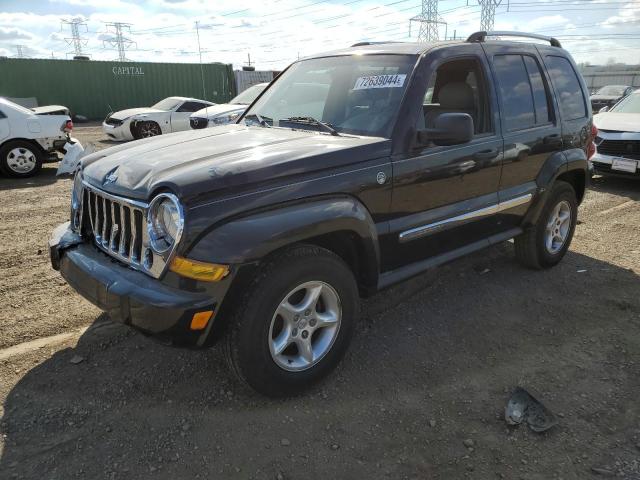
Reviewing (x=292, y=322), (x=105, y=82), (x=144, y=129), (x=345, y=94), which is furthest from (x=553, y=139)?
(x=105, y=82)

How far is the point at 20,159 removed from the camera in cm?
877

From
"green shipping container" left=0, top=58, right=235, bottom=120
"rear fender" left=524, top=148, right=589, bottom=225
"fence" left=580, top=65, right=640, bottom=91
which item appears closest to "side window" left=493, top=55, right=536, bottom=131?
"rear fender" left=524, top=148, right=589, bottom=225

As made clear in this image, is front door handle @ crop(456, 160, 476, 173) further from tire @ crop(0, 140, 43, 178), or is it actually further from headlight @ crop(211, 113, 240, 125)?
tire @ crop(0, 140, 43, 178)

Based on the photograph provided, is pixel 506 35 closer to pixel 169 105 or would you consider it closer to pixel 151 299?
pixel 151 299

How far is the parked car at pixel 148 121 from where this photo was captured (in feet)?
45.4

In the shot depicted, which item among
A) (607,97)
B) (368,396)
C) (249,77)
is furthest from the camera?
(249,77)

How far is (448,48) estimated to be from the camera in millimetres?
3447

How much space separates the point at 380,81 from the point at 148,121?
12072 millimetres

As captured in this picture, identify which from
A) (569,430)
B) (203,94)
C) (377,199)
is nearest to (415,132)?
(377,199)

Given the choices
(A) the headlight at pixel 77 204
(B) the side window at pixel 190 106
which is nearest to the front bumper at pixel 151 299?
(A) the headlight at pixel 77 204

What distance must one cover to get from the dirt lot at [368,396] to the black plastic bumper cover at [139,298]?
620mm

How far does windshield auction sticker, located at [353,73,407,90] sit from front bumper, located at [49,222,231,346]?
176cm

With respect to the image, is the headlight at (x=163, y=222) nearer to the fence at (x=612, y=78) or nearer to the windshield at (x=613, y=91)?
the windshield at (x=613, y=91)

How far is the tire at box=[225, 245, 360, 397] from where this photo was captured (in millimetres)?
2516
